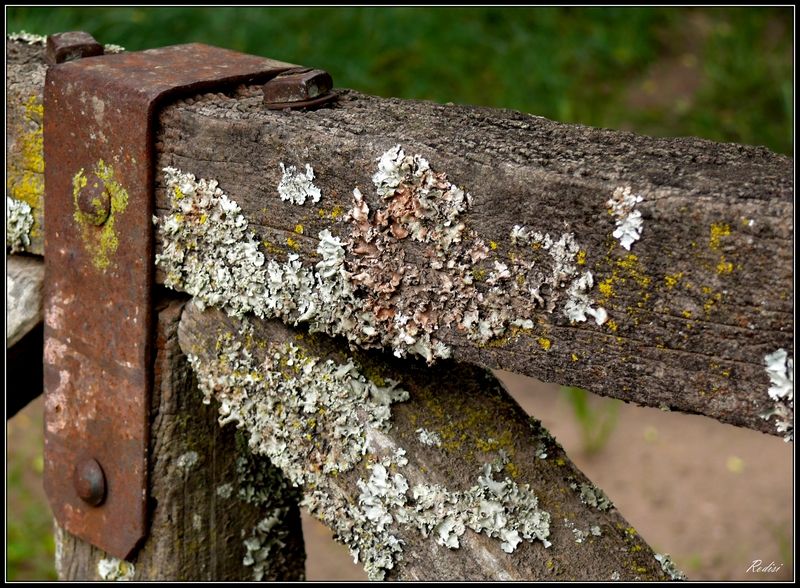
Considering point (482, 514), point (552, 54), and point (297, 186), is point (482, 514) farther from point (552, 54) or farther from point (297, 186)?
point (552, 54)

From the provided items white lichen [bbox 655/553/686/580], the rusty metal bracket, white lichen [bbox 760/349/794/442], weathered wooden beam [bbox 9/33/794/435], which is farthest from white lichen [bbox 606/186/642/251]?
the rusty metal bracket

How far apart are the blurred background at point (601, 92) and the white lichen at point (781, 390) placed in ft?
8.53

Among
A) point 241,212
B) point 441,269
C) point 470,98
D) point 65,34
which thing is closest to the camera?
point 441,269

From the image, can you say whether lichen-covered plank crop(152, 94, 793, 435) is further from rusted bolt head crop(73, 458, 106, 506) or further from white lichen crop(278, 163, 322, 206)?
rusted bolt head crop(73, 458, 106, 506)

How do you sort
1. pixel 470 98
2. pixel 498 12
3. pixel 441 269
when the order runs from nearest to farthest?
pixel 441 269, pixel 470 98, pixel 498 12

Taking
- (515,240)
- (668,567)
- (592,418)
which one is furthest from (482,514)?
(592,418)

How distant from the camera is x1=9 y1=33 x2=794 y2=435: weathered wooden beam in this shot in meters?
0.90

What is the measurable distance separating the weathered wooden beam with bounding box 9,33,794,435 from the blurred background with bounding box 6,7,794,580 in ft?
8.11

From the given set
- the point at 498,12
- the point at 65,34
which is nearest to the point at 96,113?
the point at 65,34

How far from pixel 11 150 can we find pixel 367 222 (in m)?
0.63

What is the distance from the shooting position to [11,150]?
1.39m

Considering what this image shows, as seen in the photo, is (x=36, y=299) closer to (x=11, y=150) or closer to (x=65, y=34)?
(x=11, y=150)

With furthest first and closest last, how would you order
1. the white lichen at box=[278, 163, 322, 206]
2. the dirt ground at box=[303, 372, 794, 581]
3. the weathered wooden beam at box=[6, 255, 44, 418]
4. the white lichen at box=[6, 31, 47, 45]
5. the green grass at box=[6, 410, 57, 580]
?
the dirt ground at box=[303, 372, 794, 581] < the green grass at box=[6, 410, 57, 580] < the white lichen at box=[6, 31, 47, 45] < the weathered wooden beam at box=[6, 255, 44, 418] < the white lichen at box=[278, 163, 322, 206]

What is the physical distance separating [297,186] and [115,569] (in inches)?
28.0
